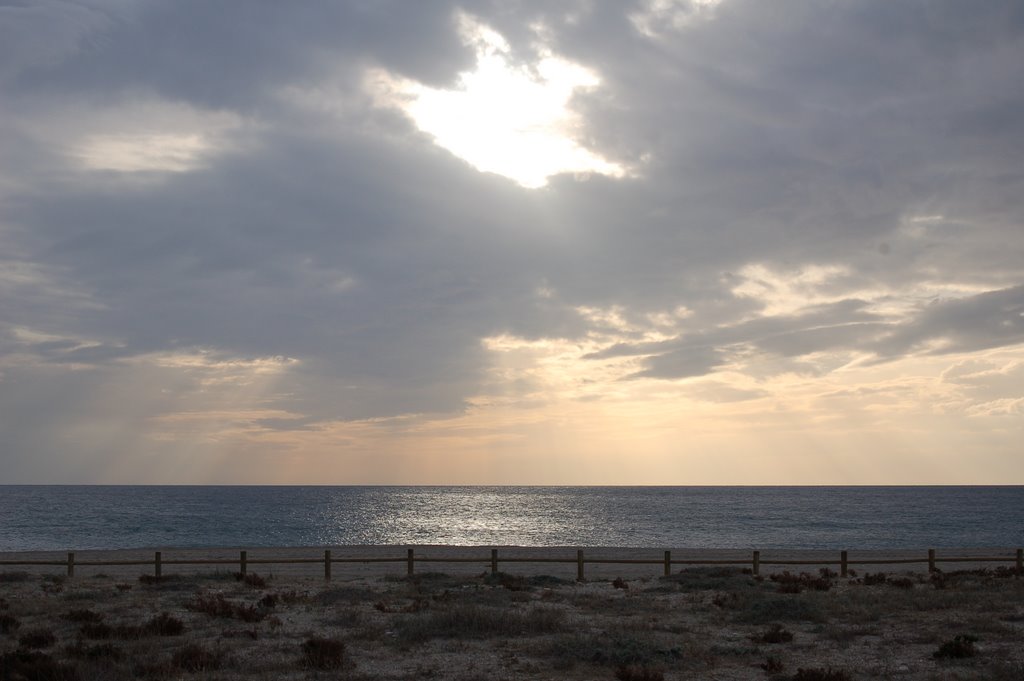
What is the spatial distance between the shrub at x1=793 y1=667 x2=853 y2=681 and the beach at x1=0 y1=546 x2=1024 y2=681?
61 millimetres

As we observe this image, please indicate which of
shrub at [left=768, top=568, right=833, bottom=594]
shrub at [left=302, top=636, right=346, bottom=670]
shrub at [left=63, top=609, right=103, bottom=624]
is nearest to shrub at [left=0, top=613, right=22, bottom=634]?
shrub at [left=63, top=609, right=103, bottom=624]

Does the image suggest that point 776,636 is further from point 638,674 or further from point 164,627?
point 164,627

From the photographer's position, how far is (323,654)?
49.3ft

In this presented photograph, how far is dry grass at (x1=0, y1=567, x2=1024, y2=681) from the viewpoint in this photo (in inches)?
570

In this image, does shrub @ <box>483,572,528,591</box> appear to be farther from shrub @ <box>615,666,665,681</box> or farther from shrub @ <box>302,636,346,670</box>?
shrub @ <box>615,666,665,681</box>

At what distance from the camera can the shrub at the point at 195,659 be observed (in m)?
14.3

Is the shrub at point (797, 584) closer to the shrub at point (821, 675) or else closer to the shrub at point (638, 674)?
the shrub at point (821, 675)

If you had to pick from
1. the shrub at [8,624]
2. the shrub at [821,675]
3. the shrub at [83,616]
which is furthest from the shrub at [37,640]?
the shrub at [821,675]

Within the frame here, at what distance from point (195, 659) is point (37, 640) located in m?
4.44

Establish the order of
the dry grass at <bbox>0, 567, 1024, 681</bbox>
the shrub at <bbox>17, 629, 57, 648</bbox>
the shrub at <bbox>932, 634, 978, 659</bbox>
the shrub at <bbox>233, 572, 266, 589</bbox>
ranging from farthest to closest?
the shrub at <bbox>233, 572, 266, 589</bbox>, the shrub at <bbox>17, 629, 57, 648</bbox>, the shrub at <bbox>932, 634, 978, 659</bbox>, the dry grass at <bbox>0, 567, 1024, 681</bbox>

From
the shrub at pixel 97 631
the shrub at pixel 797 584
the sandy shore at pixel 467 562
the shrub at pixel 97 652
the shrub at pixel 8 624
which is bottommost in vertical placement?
the sandy shore at pixel 467 562

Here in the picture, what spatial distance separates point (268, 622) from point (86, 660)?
5426 mm

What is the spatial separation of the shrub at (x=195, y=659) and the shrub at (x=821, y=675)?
405 inches

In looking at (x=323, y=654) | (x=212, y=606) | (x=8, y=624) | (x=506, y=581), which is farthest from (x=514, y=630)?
(x=8, y=624)
